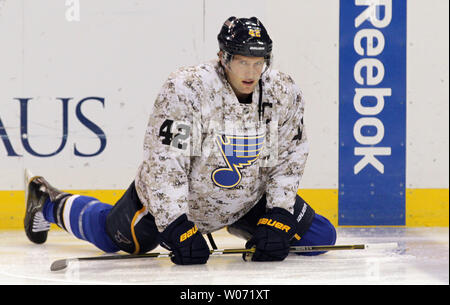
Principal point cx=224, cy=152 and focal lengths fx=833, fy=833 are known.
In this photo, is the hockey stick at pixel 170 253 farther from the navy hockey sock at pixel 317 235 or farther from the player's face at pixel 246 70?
the player's face at pixel 246 70

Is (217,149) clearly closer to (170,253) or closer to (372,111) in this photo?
(170,253)

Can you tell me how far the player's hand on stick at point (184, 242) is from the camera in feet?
8.89

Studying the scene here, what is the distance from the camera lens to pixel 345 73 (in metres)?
3.98

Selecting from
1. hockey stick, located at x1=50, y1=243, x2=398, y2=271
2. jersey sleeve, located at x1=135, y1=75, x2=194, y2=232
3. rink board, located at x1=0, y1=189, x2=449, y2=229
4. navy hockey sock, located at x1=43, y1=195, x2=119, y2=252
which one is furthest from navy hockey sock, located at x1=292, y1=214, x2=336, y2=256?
rink board, located at x1=0, y1=189, x2=449, y2=229

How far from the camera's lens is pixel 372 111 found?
157 inches

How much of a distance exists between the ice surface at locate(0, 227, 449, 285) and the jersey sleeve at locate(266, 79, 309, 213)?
0.75ft

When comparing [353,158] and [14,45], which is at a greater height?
[14,45]

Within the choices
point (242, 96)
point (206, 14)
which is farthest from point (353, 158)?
point (242, 96)

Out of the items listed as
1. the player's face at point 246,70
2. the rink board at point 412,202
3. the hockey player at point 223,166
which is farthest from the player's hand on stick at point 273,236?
the rink board at point 412,202

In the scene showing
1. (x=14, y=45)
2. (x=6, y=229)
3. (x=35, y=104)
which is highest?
(x=14, y=45)

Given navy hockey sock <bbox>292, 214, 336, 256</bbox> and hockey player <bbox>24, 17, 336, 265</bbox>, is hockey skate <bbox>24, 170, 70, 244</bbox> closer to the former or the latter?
hockey player <bbox>24, 17, 336, 265</bbox>

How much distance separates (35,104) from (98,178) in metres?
0.45

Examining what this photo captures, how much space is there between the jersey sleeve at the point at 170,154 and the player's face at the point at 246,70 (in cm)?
17

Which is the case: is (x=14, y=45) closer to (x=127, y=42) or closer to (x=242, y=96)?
Answer: (x=127, y=42)
